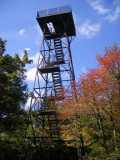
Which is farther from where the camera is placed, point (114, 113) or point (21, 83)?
point (114, 113)

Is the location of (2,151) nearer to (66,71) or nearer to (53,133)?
(53,133)

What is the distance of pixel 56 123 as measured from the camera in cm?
3378

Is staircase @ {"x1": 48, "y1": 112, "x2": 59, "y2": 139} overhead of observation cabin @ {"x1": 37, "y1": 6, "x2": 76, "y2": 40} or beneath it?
beneath

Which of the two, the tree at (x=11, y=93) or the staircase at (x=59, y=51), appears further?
the staircase at (x=59, y=51)

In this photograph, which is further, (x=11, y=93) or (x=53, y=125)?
(x=53, y=125)

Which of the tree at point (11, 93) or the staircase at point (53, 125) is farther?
the staircase at point (53, 125)

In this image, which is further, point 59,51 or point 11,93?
point 59,51

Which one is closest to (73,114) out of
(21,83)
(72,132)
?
(72,132)

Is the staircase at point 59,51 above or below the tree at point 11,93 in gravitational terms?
above

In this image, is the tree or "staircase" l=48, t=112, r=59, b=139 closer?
the tree

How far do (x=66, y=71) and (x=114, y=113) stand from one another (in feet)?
31.6

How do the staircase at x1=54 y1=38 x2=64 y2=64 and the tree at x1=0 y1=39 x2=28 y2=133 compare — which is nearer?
the tree at x1=0 y1=39 x2=28 y2=133

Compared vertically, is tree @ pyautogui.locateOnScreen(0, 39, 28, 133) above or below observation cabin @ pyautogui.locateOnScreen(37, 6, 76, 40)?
below

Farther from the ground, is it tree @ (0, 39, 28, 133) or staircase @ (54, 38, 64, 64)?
staircase @ (54, 38, 64, 64)
